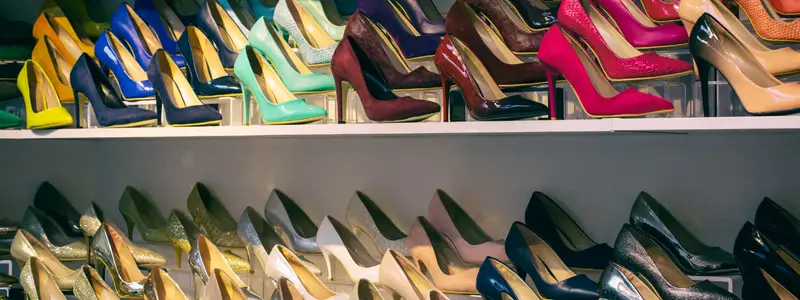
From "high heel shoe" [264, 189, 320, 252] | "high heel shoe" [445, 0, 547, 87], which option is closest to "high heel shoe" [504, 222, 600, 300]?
"high heel shoe" [445, 0, 547, 87]

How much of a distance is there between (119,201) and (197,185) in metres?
0.34

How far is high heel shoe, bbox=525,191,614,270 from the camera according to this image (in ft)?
7.41

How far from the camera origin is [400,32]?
2311 mm

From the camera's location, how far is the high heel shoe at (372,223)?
2488 mm

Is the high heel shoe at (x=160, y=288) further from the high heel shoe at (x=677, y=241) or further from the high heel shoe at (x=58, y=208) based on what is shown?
the high heel shoe at (x=677, y=241)

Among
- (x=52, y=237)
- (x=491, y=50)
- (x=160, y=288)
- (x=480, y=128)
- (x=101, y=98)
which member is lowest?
(x=160, y=288)

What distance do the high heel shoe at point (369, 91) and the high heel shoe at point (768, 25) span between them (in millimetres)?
768

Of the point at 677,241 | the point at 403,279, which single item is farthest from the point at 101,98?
the point at 677,241

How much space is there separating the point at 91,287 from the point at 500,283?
48.7 inches

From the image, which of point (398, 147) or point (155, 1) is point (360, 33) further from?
point (155, 1)

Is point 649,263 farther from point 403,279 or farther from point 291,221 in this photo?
point 291,221

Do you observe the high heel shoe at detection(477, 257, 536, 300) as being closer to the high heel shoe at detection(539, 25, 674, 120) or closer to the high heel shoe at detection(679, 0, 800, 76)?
the high heel shoe at detection(539, 25, 674, 120)

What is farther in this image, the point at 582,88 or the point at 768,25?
the point at 582,88

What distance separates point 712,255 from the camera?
6.90 feet
